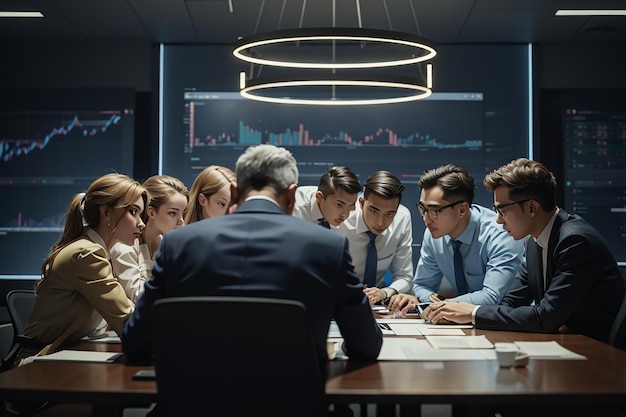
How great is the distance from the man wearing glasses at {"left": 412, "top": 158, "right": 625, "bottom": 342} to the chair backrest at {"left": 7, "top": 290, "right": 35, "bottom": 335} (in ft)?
6.32

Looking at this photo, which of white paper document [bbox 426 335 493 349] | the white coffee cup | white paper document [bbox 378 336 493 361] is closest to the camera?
the white coffee cup

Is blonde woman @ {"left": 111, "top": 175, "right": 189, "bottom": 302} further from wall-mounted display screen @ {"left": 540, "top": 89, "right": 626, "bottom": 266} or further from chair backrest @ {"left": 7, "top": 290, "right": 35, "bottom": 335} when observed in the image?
wall-mounted display screen @ {"left": 540, "top": 89, "right": 626, "bottom": 266}

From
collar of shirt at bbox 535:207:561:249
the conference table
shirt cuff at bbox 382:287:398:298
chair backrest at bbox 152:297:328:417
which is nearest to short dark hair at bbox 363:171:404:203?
shirt cuff at bbox 382:287:398:298

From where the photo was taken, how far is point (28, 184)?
21.7 ft

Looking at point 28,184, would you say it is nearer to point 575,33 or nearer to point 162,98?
point 162,98

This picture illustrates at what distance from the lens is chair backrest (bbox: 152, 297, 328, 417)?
1.74 meters

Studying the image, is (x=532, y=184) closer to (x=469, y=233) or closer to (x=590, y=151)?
(x=469, y=233)

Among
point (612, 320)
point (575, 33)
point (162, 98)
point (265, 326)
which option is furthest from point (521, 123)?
point (265, 326)

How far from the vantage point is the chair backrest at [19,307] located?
351cm

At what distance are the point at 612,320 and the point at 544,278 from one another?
341 mm

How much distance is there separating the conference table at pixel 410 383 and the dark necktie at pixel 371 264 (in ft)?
7.47

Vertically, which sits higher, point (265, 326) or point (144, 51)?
point (144, 51)

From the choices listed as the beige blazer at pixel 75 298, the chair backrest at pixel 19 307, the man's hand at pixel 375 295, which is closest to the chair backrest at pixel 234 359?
the beige blazer at pixel 75 298

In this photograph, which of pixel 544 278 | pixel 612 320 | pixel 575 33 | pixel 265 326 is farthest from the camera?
pixel 575 33
